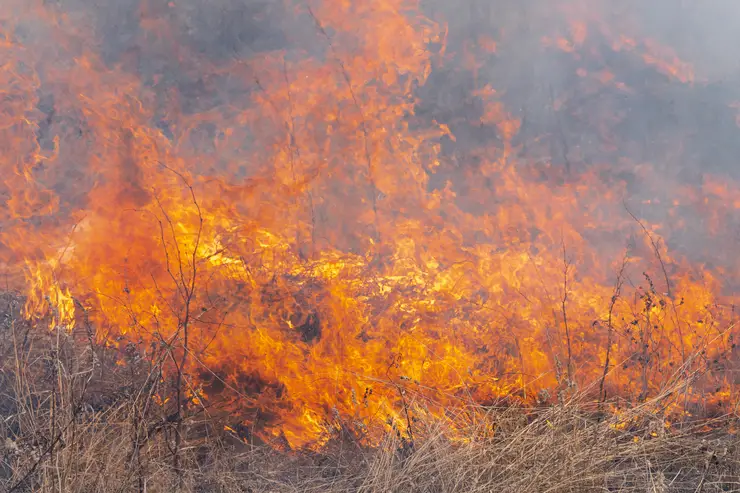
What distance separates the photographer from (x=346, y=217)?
4344 mm

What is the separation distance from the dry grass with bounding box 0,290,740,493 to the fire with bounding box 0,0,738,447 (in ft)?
1.61

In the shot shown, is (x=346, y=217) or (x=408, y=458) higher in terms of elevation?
(x=346, y=217)

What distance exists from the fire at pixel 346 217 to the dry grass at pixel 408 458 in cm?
49

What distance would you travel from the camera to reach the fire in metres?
4.14

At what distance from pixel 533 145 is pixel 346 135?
54.9 inches

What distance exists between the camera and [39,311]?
4.41 metres

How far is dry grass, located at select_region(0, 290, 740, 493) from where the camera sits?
269 cm

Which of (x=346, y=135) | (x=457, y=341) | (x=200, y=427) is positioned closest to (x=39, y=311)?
(x=200, y=427)

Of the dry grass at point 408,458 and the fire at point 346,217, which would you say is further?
the fire at point 346,217

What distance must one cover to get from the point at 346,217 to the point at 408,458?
1.83 metres

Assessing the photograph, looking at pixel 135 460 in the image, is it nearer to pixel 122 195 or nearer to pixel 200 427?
pixel 200 427

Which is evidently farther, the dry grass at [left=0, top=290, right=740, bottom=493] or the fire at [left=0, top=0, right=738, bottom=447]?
the fire at [left=0, top=0, right=738, bottom=447]

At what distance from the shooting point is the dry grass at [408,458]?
2686mm

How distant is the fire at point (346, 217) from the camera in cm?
414
